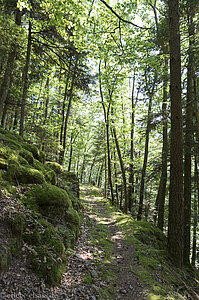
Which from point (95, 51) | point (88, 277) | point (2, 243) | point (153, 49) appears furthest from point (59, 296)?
point (153, 49)

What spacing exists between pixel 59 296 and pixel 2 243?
4.64ft

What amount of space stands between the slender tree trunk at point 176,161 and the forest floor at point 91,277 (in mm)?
1044

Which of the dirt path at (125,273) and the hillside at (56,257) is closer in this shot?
the hillside at (56,257)

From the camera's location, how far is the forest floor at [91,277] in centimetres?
264

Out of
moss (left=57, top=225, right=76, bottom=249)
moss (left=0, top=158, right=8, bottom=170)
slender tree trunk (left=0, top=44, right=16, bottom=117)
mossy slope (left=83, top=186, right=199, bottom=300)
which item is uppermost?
slender tree trunk (left=0, top=44, right=16, bottom=117)

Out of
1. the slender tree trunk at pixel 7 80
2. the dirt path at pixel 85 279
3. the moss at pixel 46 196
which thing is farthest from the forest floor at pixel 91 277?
the slender tree trunk at pixel 7 80

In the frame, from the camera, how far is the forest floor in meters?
2.64

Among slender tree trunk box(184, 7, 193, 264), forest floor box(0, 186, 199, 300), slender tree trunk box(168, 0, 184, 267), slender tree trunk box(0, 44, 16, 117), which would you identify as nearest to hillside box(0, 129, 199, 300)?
forest floor box(0, 186, 199, 300)

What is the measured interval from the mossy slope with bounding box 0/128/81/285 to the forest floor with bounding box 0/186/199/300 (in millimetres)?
199

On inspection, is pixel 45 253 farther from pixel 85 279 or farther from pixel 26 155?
pixel 26 155

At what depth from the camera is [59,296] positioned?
117 inches

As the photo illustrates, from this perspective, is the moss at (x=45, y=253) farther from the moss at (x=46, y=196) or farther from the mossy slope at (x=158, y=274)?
the mossy slope at (x=158, y=274)

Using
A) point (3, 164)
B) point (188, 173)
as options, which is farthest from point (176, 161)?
point (3, 164)

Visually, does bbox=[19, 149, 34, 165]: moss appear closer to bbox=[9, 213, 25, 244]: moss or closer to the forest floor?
bbox=[9, 213, 25, 244]: moss
